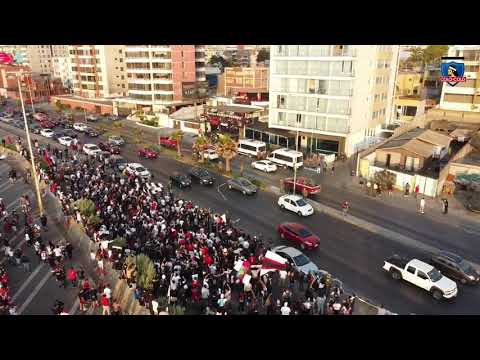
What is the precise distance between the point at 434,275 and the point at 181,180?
25.3 metres

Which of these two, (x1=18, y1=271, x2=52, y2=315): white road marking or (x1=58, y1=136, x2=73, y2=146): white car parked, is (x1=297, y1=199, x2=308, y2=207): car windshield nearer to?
(x1=18, y1=271, x2=52, y2=315): white road marking

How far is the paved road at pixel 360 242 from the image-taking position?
21.4m

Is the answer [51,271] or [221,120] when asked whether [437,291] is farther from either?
[221,120]

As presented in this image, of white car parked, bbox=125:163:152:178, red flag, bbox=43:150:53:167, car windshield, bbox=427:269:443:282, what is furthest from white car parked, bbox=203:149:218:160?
car windshield, bbox=427:269:443:282

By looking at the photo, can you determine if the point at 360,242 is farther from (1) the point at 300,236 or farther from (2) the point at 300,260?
(2) the point at 300,260

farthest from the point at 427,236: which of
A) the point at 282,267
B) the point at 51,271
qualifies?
the point at 51,271

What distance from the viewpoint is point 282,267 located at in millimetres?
22875

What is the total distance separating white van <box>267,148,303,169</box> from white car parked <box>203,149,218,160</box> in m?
7.17

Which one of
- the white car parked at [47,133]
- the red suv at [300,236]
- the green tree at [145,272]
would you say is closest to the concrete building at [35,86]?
the white car parked at [47,133]

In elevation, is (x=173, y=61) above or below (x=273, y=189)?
above

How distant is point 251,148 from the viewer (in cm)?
5116

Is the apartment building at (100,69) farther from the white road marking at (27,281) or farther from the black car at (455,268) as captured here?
the black car at (455,268)

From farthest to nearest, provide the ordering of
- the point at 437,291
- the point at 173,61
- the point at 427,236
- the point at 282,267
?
the point at 173,61 → the point at 427,236 → the point at 282,267 → the point at 437,291
